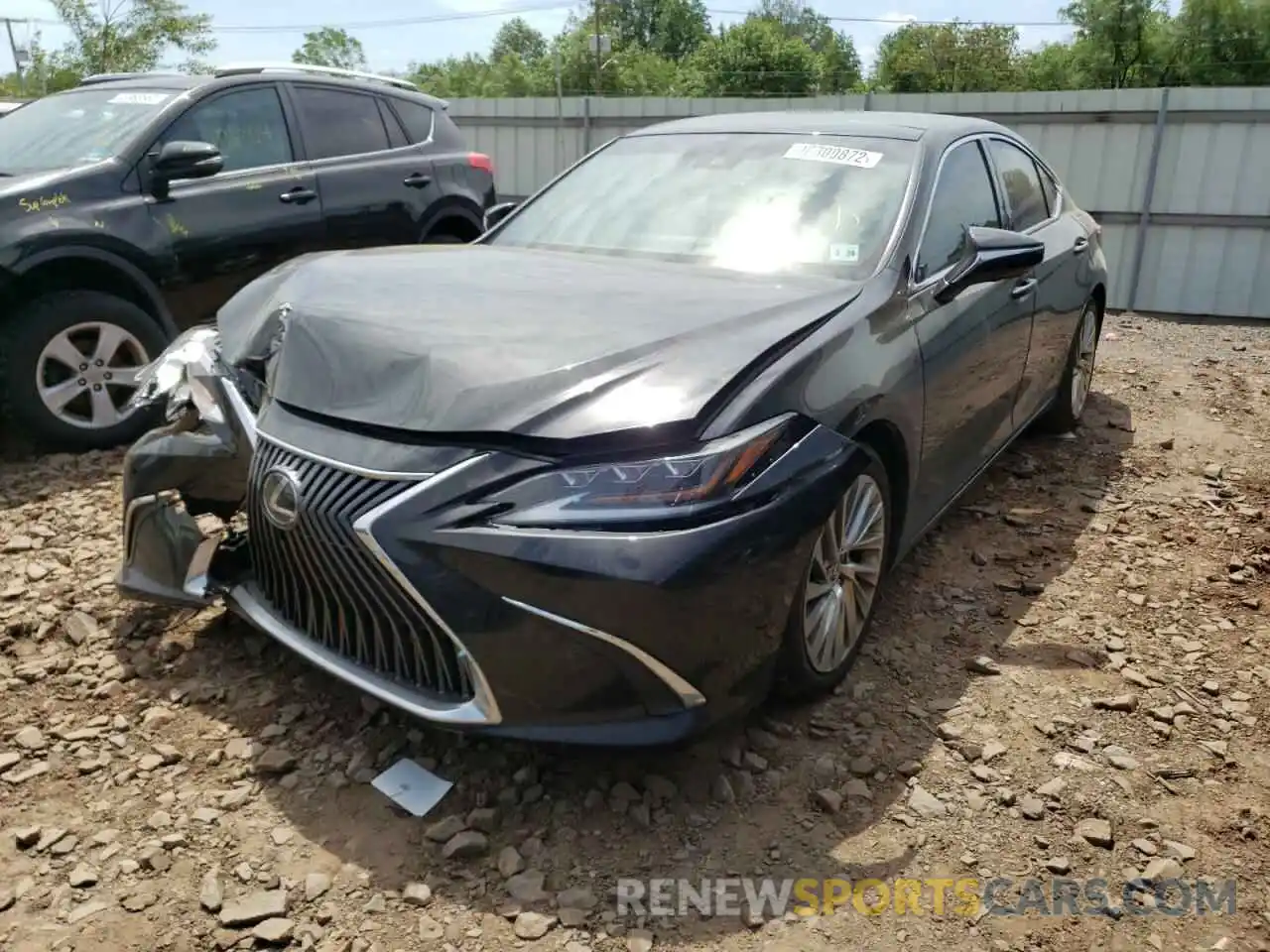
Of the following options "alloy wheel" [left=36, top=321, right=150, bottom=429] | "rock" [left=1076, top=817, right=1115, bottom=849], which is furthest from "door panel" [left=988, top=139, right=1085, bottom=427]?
"alloy wheel" [left=36, top=321, right=150, bottom=429]

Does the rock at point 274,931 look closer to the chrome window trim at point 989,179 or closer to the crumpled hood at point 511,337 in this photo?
the crumpled hood at point 511,337

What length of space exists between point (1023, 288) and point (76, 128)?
4775 millimetres

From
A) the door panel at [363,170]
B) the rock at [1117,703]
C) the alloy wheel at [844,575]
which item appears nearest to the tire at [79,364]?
the door panel at [363,170]

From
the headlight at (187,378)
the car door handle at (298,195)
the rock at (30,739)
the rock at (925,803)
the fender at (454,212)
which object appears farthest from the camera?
the fender at (454,212)

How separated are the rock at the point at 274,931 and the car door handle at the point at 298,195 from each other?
14.6 ft

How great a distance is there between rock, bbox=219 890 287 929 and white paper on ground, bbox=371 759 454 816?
1.19 ft

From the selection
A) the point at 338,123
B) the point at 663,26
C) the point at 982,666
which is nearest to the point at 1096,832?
the point at 982,666

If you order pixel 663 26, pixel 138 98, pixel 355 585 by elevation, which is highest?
pixel 663 26

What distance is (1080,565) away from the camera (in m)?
3.98

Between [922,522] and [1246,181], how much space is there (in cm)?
925

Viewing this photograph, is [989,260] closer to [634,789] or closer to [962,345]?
[962,345]

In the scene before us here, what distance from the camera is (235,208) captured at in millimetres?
5375

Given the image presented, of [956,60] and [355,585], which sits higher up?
[956,60]

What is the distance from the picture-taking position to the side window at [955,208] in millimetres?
3318
